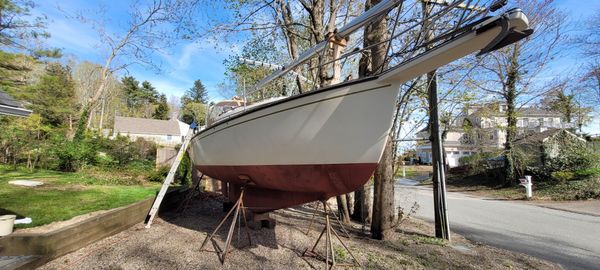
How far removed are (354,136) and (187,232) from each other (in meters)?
3.57

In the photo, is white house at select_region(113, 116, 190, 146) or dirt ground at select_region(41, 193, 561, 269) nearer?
dirt ground at select_region(41, 193, 561, 269)

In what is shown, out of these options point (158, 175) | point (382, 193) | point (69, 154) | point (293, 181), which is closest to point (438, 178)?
point (382, 193)

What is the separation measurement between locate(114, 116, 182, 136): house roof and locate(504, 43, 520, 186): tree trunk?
42081 mm

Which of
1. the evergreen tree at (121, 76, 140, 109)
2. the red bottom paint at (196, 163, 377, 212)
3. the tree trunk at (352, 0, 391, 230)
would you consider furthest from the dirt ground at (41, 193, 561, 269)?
the evergreen tree at (121, 76, 140, 109)

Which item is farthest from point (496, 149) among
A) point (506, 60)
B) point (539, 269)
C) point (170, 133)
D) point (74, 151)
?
point (170, 133)

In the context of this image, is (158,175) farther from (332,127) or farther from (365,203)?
(332,127)

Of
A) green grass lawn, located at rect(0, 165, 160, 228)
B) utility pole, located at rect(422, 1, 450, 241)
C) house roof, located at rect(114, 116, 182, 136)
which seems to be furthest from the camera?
house roof, located at rect(114, 116, 182, 136)

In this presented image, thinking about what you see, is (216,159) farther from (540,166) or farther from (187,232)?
(540,166)

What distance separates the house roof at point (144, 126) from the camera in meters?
44.3

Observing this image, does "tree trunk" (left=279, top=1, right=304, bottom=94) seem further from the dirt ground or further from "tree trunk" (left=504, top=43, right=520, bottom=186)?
"tree trunk" (left=504, top=43, right=520, bottom=186)

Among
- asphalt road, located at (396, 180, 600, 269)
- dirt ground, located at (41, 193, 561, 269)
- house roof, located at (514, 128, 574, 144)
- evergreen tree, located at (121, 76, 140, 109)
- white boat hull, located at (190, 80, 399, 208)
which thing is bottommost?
asphalt road, located at (396, 180, 600, 269)

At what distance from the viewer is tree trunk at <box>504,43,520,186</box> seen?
1778 centimetres

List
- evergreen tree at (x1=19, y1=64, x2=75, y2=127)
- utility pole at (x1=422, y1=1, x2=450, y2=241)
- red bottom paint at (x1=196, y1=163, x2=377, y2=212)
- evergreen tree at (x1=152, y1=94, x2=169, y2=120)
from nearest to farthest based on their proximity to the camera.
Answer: red bottom paint at (x1=196, y1=163, x2=377, y2=212) → utility pole at (x1=422, y1=1, x2=450, y2=241) → evergreen tree at (x1=19, y1=64, x2=75, y2=127) → evergreen tree at (x1=152, y1=94, x2=169, y2=120)

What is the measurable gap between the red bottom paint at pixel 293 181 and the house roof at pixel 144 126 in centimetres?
4325
